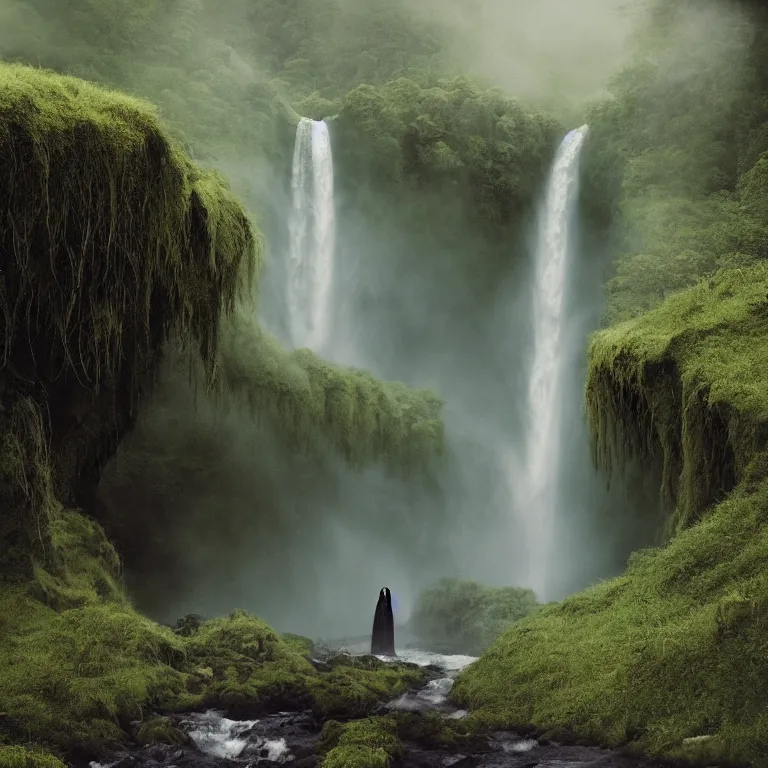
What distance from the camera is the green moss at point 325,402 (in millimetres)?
19688

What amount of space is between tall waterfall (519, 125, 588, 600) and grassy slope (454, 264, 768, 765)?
1145 centimetres

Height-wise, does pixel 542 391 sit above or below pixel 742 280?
above

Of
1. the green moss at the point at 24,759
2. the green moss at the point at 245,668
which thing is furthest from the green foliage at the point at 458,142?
the green moss at the point at 24,759

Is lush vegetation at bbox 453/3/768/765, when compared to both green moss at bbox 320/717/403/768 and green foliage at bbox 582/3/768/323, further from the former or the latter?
green moss at bbox 320/717/403/768

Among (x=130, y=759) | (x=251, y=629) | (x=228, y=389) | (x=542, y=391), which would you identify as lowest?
(x=130, y=759)

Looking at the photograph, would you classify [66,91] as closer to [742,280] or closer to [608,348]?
[608,348]

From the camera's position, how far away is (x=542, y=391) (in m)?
27.1

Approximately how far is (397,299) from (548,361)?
214 inches

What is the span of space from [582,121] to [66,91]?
20.4m

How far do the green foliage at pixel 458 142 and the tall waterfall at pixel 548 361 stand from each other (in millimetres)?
1047

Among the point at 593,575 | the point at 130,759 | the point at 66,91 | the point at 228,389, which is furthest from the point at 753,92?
the point at 130,759

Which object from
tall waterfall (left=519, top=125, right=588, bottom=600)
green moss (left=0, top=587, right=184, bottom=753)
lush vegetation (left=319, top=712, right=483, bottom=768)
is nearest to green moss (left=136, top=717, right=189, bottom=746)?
green moss (left=0, top=587, right=184, bottom=753)

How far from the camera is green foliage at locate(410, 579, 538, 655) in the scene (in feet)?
59.9

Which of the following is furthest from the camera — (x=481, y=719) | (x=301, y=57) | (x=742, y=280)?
(x=301, y=57)
